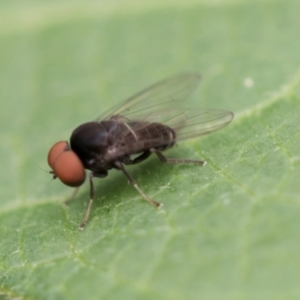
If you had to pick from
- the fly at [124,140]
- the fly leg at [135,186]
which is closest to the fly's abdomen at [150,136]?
the fly at [124,140]

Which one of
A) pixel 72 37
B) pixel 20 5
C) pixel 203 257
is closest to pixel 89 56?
pixel 72 37

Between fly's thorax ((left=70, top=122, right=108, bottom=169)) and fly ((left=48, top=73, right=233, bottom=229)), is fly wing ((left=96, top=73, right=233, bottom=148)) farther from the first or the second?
fly's thorax ((left=70, top=122, right=108, bottom=169))

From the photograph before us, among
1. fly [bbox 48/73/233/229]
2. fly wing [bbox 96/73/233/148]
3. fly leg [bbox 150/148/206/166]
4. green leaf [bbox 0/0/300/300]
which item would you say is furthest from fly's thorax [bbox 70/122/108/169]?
fly leg [bbox 150/148/206/166]

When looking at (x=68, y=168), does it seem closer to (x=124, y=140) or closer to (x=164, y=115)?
(x=124, y=140)

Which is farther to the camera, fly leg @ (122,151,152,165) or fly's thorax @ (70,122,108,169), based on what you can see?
fly leg @ (122,151,152,165)

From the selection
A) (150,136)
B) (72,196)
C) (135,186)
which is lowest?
(72,196)

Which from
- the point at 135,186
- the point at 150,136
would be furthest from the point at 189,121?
the point at 135,186

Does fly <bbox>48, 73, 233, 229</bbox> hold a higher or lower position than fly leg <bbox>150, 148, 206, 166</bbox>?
higher
